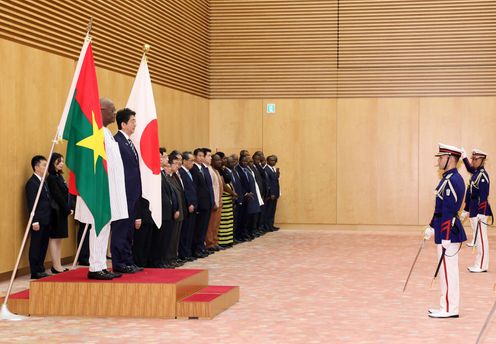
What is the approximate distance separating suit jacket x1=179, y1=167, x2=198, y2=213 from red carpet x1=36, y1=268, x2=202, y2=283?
148 inches

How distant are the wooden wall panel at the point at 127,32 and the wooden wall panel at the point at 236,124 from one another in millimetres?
656

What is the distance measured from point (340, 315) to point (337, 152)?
39.1 feet

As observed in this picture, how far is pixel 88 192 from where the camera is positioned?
7.81m

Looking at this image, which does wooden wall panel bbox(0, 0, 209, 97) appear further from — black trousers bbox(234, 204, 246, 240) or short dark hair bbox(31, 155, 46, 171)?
black trousers bbox(234, 204, 246, 240)

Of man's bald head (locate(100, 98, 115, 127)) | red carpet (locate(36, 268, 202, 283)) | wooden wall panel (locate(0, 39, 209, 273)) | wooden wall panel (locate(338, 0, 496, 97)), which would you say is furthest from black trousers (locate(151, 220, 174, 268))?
wooden wall panel (locate(338, 0, 496, 97))

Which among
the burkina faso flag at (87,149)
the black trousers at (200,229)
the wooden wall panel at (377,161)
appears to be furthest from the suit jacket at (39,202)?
the wooden wall panel at (377,161)

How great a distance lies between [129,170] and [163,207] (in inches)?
Result: 119

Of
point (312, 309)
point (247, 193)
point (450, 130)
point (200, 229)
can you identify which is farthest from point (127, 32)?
point (450, 130)

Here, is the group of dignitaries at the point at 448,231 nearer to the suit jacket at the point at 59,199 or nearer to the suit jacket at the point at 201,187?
the suit jacket at the point at 59,199

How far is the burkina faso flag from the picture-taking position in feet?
25.6

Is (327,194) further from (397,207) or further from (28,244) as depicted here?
(28,244)

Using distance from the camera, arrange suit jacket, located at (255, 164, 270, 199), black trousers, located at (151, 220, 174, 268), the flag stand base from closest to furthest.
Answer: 1. the flag stand base
2. black trousers, located at (151, 220, 174, 268)
3. suit jacket, located at (255, 164, 270, 199)

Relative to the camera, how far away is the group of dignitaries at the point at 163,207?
807 centimetres

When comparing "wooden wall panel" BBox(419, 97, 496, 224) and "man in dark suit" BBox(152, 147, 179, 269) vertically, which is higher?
"wooden wall panel" BBox(419, 97, 496, 224)
